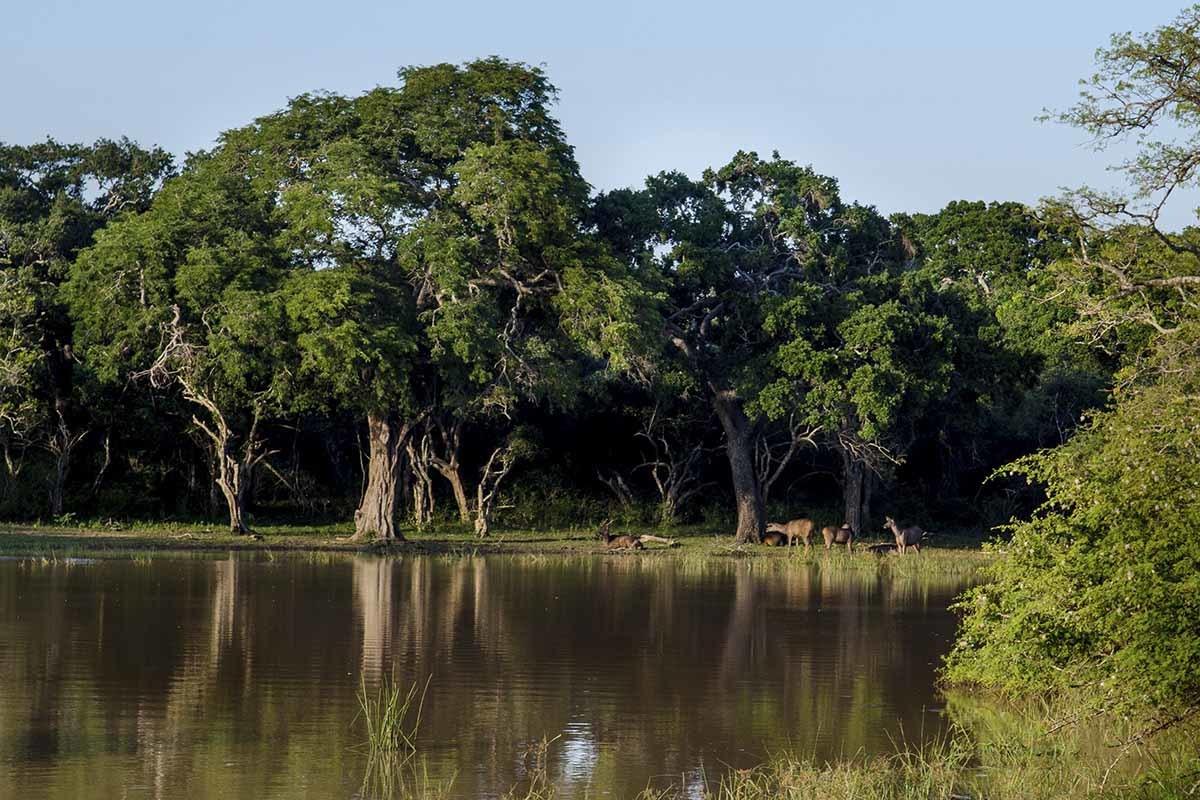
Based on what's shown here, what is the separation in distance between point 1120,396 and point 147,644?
11.4 metres

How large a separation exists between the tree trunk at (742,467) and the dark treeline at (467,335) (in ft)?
0.28

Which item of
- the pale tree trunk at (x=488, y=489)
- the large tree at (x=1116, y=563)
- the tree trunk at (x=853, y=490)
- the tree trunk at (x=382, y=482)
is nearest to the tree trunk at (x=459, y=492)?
the pale tree trunk at (x=488, y=489)

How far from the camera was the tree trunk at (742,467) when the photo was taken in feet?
142

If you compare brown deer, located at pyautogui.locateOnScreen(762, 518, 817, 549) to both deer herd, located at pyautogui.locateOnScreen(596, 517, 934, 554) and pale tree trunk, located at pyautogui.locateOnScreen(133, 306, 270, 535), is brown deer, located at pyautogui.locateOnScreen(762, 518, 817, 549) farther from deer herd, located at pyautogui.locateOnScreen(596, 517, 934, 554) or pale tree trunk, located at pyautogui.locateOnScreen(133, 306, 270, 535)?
pale tree trunk, located at pyautogui.locateOnScreen(133, 306, 270, 535)

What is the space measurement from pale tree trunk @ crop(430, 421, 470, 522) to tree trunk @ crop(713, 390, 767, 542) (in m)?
7.02

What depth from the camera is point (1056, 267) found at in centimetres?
1952

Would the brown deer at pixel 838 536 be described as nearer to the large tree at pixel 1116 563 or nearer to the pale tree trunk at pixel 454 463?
the pale tree trunk at pixel 454 463

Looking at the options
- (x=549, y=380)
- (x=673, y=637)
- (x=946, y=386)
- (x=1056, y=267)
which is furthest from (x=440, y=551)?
(x=1056, y=267)

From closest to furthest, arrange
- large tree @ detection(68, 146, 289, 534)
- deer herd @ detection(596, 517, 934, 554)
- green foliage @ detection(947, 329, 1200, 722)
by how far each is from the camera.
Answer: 1. green foliage @ detection(947, 329, 1200, 722)
2. large tree @ detection(68, 146, 289, 534)
3. deer herd @ detection(596, 517, 934, 554)

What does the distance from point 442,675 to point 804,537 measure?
80.5ft

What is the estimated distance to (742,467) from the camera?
43844 mm

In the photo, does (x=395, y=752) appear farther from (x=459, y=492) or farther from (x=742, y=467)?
(x=459, y=492)

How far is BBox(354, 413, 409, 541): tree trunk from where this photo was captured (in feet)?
129

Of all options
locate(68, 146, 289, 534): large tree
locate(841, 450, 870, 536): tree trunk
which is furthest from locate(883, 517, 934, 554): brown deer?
locate(68, 146, 289, 534): large tree
